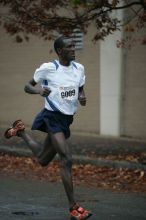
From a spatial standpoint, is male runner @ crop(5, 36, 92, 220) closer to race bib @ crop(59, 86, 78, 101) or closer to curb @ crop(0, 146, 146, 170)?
race bib @ crop(59, 86, 78, 101)

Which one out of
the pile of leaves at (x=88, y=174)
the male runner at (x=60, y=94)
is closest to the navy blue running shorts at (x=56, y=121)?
the male runner at (x=60, y=94)

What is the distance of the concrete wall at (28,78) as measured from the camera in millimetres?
14906

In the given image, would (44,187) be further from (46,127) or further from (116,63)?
(116,63)

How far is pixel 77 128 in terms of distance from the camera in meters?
15.3

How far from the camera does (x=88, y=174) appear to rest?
10.9m

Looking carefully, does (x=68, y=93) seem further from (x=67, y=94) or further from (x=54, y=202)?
(x=54, y=202)

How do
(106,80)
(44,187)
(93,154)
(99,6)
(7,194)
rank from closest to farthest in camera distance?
1. (7,194)
2. (44,187)
3. (99,6)
4. (93,154)
5. (106,80)

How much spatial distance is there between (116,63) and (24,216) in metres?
6.95

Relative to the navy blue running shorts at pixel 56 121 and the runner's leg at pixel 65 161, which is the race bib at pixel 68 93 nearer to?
the navy blue running shorts at pixel 56 121

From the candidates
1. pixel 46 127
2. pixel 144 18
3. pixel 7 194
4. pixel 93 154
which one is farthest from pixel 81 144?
pixel 46 127

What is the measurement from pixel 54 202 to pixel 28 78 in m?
7.86

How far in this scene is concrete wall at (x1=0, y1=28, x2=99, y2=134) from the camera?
14.9 metres

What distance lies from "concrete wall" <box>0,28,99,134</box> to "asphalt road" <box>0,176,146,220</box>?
494cm

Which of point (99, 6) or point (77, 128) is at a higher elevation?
point (99, 6)
